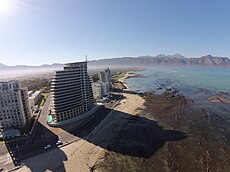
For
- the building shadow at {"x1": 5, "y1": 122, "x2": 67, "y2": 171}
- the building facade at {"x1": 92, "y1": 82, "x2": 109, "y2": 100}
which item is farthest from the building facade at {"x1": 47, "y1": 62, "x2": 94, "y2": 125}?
the building facade at {"x1": 92, "y1": 82, "x2": 109, "y2": 100}

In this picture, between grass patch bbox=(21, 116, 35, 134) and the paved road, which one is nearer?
the paved road

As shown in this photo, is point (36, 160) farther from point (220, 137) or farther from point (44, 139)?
point (220, 137)

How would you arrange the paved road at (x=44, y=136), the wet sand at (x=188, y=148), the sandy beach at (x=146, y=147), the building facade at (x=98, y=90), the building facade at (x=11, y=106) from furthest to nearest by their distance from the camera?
the building facade at (x=98, y=90), the building facade at (x=11, y=106), the paved road at (x=44, y=136), the sandy beach at (x=146, y=147), the wet sand at (x=188, y=148)

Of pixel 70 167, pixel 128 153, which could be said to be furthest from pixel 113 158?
pixel 70 167

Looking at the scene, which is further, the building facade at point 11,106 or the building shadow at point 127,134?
the building facade at point 11,106

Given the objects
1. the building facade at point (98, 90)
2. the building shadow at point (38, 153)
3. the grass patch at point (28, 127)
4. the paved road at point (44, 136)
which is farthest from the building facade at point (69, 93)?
the building facade at point (98, 90)

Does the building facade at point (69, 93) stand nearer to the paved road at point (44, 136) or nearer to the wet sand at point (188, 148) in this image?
the paved road at point (44, 136)

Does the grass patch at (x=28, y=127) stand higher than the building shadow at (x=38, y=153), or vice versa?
the grass patch at (x=28, y=127)

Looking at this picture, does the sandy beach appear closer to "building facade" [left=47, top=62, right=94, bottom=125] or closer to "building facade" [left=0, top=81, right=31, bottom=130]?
"building facade" [left=47, top=62, right=94, bottom=125]

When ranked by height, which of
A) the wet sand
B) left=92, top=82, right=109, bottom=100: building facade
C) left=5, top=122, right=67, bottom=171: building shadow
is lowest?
left=5, top=122, right=67, bottom=171: building shadow
